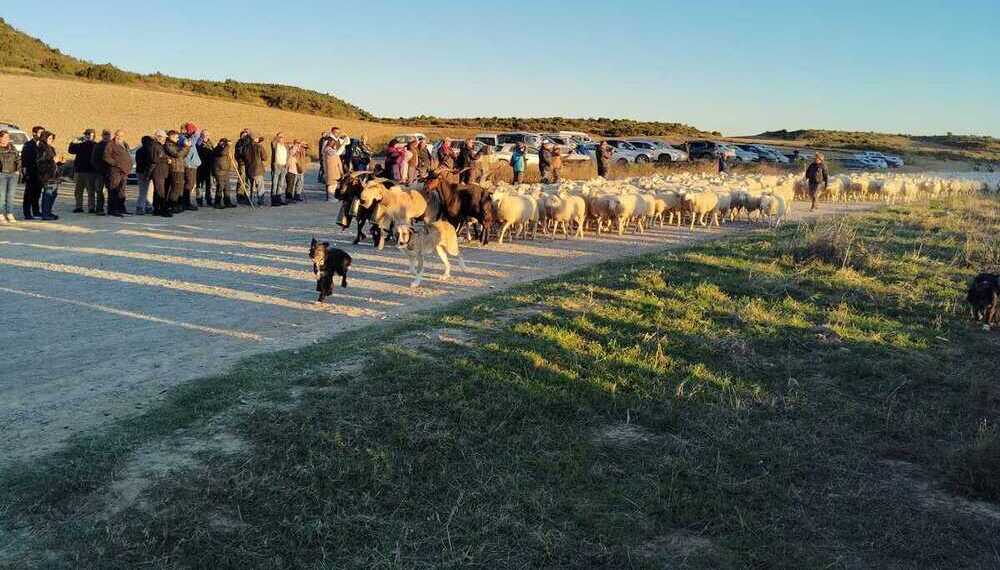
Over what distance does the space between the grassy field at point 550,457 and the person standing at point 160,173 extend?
34.3ft

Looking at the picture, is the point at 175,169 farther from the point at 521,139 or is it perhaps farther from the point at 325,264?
the point at 521,139

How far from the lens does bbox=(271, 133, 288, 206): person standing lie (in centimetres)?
1984

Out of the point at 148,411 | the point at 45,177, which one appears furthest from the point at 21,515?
the point at 45,177

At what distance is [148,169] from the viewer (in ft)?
54.8

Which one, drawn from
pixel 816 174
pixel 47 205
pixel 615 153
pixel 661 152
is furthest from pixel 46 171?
pixel 661 152

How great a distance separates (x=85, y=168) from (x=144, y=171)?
135cm

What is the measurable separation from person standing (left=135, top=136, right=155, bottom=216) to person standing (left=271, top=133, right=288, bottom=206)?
128 inches

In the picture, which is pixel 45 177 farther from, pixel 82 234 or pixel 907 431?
pixel 907 431

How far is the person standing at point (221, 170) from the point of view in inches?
725

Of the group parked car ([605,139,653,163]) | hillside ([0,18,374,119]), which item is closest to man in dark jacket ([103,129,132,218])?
parked car ([605,139,653,163])

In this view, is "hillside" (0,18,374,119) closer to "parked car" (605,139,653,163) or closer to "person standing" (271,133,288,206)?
"parked car" (605,139,653,163)

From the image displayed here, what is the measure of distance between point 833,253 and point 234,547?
37.3 ft

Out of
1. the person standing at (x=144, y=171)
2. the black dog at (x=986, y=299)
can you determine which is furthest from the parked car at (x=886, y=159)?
the person standing at (x=144, y=171)

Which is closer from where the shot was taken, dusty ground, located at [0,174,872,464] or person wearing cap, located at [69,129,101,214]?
dusty ground, located at [0,174,872,464]
